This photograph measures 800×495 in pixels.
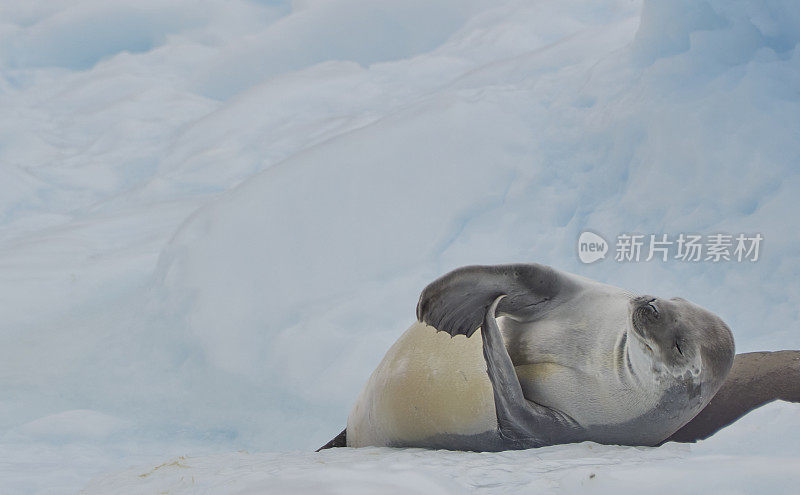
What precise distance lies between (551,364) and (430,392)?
1.05 ft

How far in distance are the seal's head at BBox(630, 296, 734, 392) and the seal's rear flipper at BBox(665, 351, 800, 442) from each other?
0.40 meters

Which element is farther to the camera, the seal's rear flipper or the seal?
the seal's rear flipper

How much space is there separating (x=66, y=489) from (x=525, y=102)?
11.4 feet

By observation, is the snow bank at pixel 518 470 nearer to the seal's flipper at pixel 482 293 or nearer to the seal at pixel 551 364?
the seal at pixel 551 364

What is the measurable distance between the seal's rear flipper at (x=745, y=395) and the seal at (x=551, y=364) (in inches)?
11.4

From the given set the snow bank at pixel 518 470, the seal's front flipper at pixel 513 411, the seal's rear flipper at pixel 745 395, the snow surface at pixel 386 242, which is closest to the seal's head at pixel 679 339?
the snow bank at pixel 518 470

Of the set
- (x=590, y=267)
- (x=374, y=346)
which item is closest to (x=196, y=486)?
(x=374, y=346)

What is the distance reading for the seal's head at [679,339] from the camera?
1887mm

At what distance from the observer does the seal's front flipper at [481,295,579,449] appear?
1.90 metres
